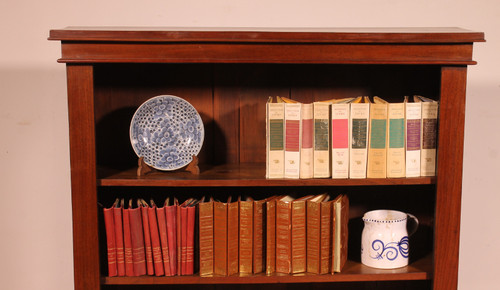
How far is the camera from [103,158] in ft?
6.24

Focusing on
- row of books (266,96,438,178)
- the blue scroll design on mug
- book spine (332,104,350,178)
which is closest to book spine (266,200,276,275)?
row of books (266,96,438,178)

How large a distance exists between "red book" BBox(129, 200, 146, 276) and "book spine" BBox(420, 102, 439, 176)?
893mm

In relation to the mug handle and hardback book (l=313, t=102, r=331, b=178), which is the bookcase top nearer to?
hardback book (l=313, t=102, r=331, b=178)

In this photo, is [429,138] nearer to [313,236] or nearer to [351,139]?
[351,139]

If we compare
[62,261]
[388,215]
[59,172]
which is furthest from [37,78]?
[388,215]

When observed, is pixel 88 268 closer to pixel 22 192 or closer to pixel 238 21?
pixel 22 192

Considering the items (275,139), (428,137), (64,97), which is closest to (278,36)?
(275,139)

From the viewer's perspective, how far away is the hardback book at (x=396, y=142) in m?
1.62

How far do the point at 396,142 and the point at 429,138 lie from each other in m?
0.10

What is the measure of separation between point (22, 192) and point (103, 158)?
43cm

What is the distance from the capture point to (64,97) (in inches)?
80.6

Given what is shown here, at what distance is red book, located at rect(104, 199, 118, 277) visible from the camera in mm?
1636

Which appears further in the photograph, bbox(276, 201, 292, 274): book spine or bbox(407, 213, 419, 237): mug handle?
bbox(407, 213, 419, 237): mug handle

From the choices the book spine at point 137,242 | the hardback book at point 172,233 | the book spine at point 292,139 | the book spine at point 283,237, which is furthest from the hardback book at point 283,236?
the book spine at point 137,242
